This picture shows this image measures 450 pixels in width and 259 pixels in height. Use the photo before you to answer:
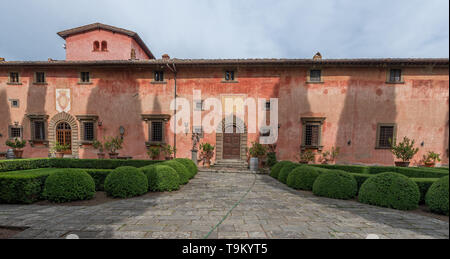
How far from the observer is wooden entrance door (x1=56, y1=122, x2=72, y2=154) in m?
13.0

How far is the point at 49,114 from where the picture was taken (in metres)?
12.9

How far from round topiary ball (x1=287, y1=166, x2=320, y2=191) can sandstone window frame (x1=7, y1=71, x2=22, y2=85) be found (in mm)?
20105

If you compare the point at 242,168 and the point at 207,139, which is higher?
the point at 207,139

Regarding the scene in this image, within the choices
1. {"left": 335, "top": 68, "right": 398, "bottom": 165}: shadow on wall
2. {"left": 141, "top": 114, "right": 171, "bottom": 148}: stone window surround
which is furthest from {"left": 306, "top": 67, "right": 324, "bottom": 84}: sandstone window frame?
{"left": 141, "top": 114, "right": 171, "bottom": 148}: stone window surround

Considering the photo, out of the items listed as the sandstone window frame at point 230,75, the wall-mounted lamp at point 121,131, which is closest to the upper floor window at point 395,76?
the sandstone window frame at point 230,75

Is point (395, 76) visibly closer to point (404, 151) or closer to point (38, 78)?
point (404, 151)

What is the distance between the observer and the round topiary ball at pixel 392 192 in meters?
4.77

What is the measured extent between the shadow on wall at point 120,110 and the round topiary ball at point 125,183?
23.6 ft

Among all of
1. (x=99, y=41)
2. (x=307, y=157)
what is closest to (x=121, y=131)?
(x=99, y=41)

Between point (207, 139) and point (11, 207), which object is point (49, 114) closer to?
point (11, 207)

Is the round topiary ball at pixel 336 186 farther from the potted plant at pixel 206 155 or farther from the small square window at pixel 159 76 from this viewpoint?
the small square window at pixel 159 76
